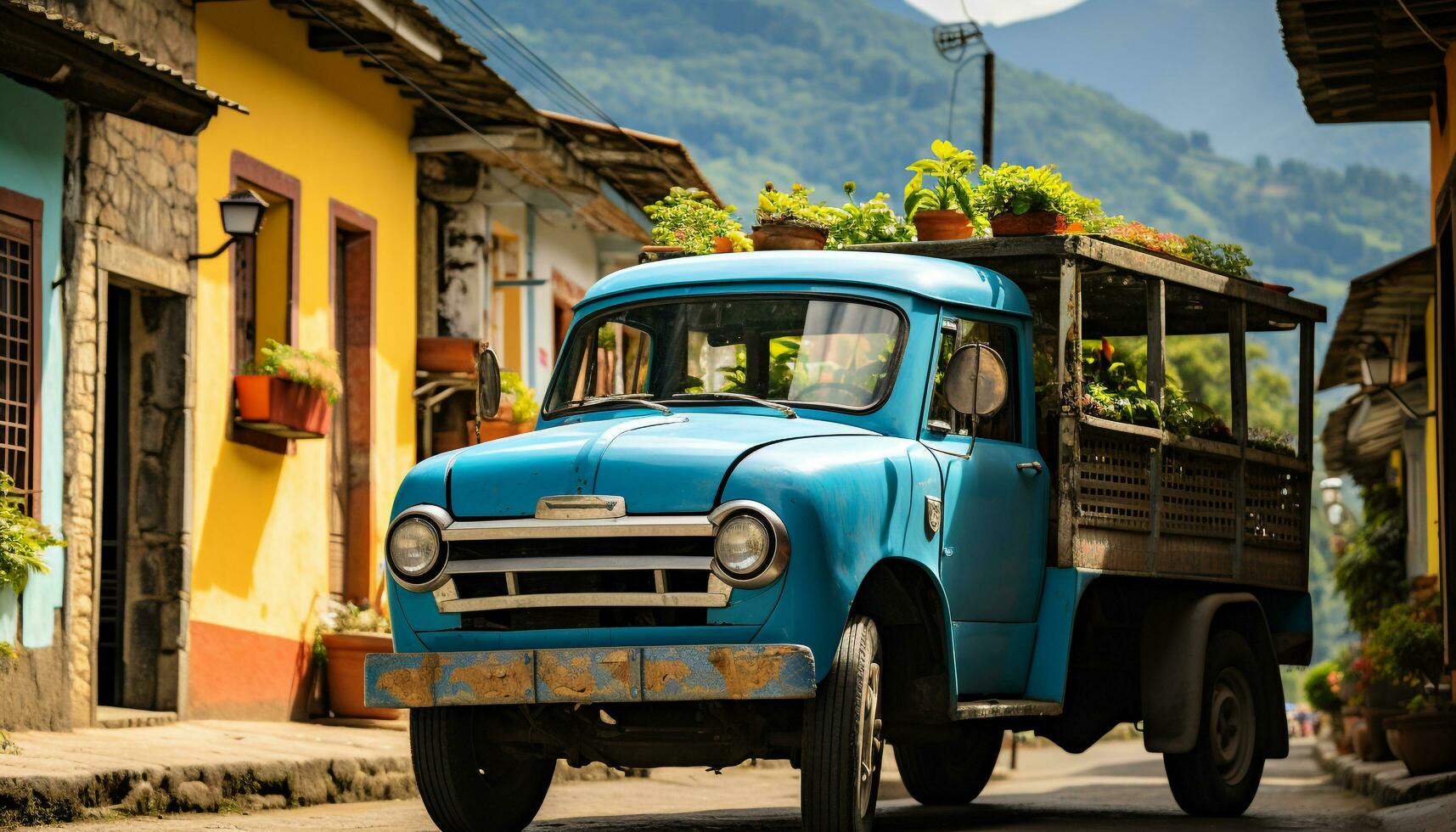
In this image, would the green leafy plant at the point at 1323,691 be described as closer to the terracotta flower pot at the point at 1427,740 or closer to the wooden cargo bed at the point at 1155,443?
the terracotta flower pot at the point at 1427,740

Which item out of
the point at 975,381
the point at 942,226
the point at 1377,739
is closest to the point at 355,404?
the point at 942,226

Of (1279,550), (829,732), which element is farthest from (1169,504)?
(829,732)

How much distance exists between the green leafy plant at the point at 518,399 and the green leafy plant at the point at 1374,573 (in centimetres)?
1062

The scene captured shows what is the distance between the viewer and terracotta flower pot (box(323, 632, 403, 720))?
1565cm

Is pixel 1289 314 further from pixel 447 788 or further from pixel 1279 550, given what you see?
pixel 447 788

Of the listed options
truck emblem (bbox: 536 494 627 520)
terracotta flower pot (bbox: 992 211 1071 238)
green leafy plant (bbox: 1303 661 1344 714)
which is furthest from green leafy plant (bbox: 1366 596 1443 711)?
truck emblem (bbox: 536 494 627 520)

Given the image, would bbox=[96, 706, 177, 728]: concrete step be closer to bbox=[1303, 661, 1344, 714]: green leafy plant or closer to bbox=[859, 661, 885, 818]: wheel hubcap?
bbox=[859, 661, 885, 818]: wheel hubcap

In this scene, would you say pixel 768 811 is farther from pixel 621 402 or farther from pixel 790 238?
pixel 621 402

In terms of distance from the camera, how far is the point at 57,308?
1210 centimetres

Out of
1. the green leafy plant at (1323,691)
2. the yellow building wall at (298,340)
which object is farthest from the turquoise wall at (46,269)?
the green leafy plant at (1323,691)

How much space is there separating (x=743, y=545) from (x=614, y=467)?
0.55 metres

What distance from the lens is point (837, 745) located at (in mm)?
6922

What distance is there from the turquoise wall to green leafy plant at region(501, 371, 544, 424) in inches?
269

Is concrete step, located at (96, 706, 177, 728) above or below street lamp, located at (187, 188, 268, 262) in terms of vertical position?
below
